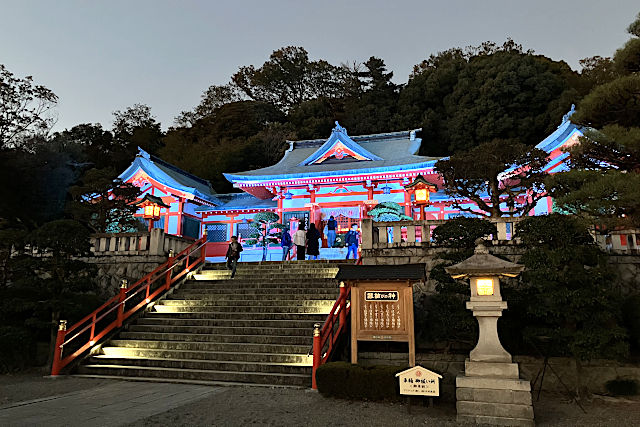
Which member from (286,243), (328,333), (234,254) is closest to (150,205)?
(234,254)

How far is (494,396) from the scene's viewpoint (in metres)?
6.00

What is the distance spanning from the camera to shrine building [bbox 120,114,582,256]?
19.0 metres

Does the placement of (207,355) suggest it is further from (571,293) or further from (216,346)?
(571,293)

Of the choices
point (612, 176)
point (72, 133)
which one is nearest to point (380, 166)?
point (612, 176)

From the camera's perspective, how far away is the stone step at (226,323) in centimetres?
A: 991

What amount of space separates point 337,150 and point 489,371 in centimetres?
1549

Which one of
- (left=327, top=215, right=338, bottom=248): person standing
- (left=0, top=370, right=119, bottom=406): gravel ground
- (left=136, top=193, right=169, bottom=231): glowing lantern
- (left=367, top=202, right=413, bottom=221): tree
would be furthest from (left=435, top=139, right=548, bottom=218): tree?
(left=136, top=193, right=169, bottom=231): glowing lantern

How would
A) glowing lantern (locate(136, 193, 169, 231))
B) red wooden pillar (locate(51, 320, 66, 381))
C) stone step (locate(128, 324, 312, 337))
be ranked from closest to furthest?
red wooden pillar (locate(51, 320, 66, 381))
stone step (locate(128, 324, 312, 337))
glowing lantern (locate(136, 193, 169, 231))

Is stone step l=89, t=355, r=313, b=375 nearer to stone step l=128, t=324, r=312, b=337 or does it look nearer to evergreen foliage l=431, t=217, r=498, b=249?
stone step l=128, t=324, r=312, b=337

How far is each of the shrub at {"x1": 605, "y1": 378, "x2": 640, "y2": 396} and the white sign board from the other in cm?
436

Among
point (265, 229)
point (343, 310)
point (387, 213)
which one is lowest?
point (343, 310)

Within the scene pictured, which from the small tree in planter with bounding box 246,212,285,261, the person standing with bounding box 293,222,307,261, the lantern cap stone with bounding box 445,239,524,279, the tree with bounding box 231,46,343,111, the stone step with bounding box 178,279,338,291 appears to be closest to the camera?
the lantern cap stone with bounding box 445,239,524,279

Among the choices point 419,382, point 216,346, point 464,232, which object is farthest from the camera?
point 216,346

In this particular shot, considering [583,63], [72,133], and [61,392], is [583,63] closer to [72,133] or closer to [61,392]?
[61,392]
